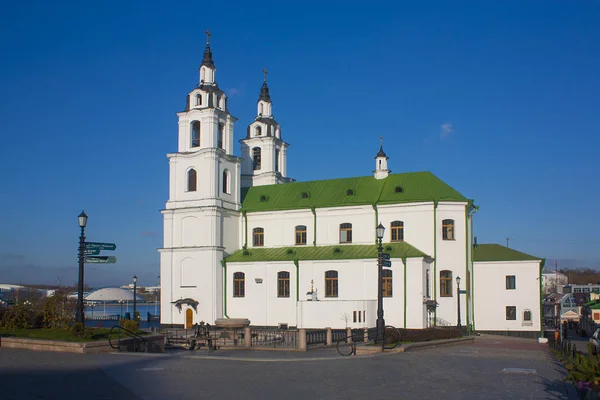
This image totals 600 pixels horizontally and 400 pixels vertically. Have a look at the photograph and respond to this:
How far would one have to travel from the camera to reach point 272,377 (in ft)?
54.3

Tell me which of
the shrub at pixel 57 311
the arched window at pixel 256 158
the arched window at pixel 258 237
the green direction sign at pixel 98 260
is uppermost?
the arched window at pixel 256 158

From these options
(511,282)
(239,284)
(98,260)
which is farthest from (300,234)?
(98,260)

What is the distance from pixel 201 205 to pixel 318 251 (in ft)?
32.2

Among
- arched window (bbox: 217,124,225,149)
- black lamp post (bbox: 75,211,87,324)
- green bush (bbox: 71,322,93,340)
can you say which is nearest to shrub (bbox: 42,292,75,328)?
black lamp post (bbox: 75,211,87,324)

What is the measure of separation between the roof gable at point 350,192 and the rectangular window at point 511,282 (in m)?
6.75

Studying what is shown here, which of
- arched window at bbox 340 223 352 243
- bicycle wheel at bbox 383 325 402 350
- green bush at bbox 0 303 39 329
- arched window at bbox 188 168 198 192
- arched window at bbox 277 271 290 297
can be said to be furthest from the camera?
arched window at bbox 188 168 198 192

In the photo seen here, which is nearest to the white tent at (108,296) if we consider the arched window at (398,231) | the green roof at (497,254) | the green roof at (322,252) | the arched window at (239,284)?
the arched window at (239,284)

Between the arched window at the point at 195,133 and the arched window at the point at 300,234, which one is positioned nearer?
the arched window at the point at 300,234

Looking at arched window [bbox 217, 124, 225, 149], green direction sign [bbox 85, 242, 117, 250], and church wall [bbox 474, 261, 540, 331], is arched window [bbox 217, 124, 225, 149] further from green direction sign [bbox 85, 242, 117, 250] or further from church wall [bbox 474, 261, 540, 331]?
green direction sign [bbox 85, 242, 117, 250]

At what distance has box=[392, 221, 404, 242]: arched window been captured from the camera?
4659 cm

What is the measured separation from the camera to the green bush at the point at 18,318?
25953mm

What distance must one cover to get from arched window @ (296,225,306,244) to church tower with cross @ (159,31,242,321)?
5.26m

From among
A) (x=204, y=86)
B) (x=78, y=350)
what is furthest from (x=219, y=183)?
(x=78, y=350)

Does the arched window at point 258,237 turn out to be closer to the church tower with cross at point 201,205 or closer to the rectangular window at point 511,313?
the church tower with cross at point 201,205
